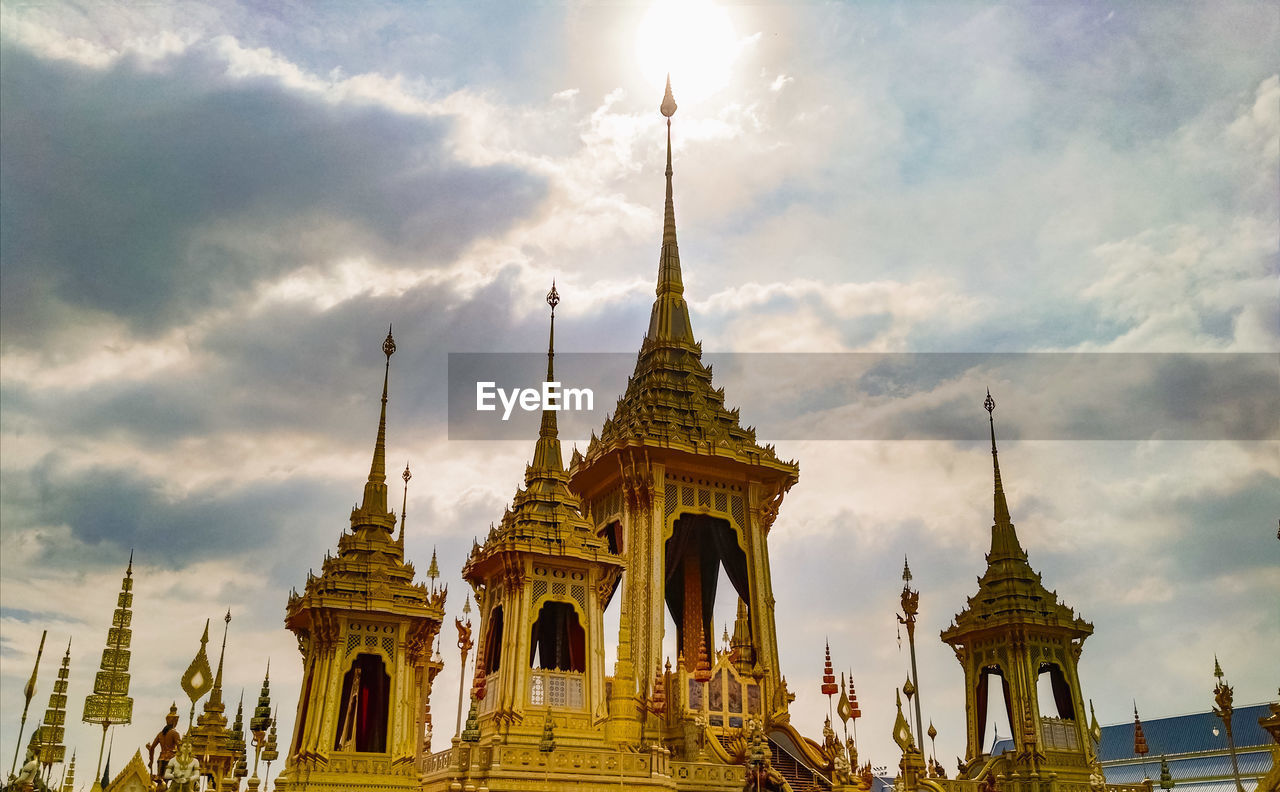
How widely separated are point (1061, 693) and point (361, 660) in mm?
26879

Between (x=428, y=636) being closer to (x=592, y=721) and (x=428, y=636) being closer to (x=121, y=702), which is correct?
(x=592, y=721)

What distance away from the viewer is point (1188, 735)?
205 feet

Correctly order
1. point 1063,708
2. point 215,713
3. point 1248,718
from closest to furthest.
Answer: point 215,713
point 1063,708
point 1248,718

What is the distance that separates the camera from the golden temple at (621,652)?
90.6ft

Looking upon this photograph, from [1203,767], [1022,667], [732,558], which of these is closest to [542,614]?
[732,558]

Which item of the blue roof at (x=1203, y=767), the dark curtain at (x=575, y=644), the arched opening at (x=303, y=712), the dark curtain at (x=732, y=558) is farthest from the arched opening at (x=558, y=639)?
the blue roof at (x=1203, y=767)

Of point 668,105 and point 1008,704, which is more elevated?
point 668,105

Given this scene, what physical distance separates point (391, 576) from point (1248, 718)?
50612mm

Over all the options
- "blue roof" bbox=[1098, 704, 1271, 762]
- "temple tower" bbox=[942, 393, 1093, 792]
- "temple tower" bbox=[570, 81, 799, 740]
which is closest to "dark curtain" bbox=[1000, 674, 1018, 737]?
"temple tower" bbox=[942, 393, 1093, 792]

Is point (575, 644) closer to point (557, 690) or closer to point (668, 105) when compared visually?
point (557, 690)

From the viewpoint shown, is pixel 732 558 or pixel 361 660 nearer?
pixel 361 660

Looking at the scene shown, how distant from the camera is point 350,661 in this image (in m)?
28.6

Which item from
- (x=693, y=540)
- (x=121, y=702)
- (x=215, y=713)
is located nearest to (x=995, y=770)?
(x=693, y=540)

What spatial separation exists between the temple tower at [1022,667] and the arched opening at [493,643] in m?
19.1
